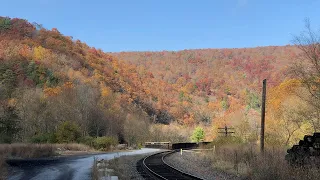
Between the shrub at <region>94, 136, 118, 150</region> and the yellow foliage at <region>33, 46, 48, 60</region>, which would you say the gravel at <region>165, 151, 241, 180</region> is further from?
the yellow foliage at <region>33, 46, 48, 60</region>

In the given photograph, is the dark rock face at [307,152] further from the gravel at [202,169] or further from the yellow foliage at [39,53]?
the yellow foliage at [39,53]

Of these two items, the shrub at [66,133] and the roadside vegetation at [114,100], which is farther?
the shrub at [66,133]

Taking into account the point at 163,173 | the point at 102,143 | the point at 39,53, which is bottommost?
the point at 102,143

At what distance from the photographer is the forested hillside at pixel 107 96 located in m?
42.9

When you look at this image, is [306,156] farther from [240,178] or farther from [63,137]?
[63,137]

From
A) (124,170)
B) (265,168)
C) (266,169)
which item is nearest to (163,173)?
(124,170)

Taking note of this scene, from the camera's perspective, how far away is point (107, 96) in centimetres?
8088

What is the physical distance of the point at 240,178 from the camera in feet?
55.5

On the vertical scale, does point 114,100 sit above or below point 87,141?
above

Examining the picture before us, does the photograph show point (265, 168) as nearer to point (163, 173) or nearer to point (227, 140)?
point (163, 173)

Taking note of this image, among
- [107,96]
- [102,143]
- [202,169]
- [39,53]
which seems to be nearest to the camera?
[202,169]

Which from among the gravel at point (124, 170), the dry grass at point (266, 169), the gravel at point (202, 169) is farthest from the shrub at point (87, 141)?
the dry grass at point (266, 169)

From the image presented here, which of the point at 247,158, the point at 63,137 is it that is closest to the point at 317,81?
the point at 247,158

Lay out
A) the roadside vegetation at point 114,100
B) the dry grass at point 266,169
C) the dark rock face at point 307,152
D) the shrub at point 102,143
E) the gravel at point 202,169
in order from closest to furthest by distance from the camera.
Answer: the dry grass at point 266,169, the dark rock face at point 307,152, the gravel at point 202,169, the roadside vegetation at point 114,100, the shrub at point 102,143
